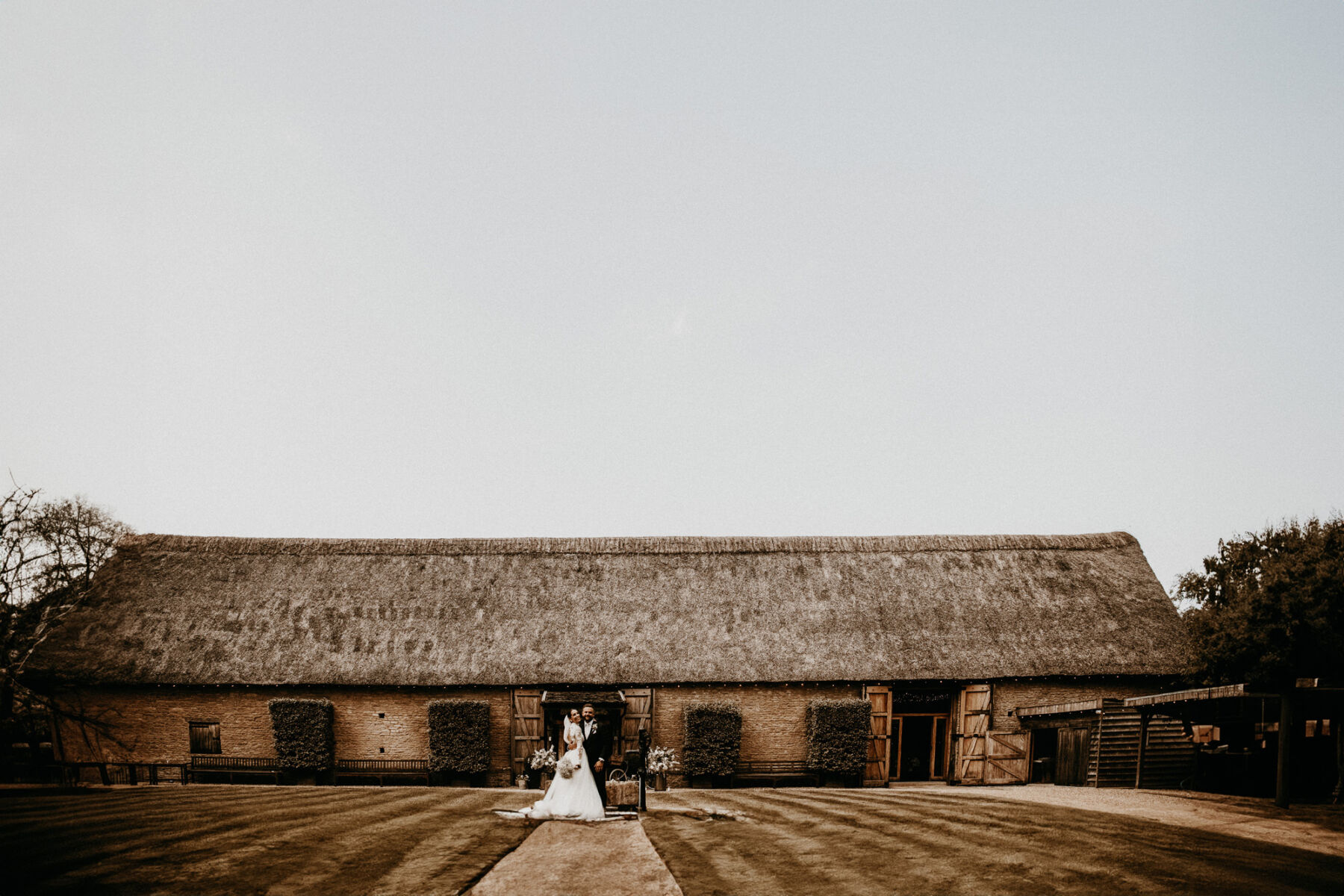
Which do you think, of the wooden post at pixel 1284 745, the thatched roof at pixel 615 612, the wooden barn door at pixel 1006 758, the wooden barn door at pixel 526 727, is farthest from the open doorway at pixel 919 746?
the wooden barn door at pixel 526 727

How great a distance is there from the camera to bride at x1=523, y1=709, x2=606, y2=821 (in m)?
14.0

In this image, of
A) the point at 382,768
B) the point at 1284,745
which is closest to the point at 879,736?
the point at 1284,745

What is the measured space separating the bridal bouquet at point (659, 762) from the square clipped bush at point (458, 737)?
4867 millimetres

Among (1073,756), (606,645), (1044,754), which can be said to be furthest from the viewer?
(606,645)

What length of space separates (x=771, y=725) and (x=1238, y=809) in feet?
38.6

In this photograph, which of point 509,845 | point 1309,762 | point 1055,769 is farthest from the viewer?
point 1055,769

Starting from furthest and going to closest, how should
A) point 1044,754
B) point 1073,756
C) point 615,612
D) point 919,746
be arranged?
point 615,612 < point 919,746 < point 1044,754 < point 1073,756

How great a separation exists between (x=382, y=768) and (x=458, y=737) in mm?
2609

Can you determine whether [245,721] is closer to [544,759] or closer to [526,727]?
[526,727]

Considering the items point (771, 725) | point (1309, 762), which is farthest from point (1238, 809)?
point (771, 725)

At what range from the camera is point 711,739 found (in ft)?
77.3

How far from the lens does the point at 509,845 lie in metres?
11.7

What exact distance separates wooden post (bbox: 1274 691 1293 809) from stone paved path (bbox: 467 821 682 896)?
12681 mm

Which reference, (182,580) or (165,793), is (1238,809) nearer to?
(165,793)
